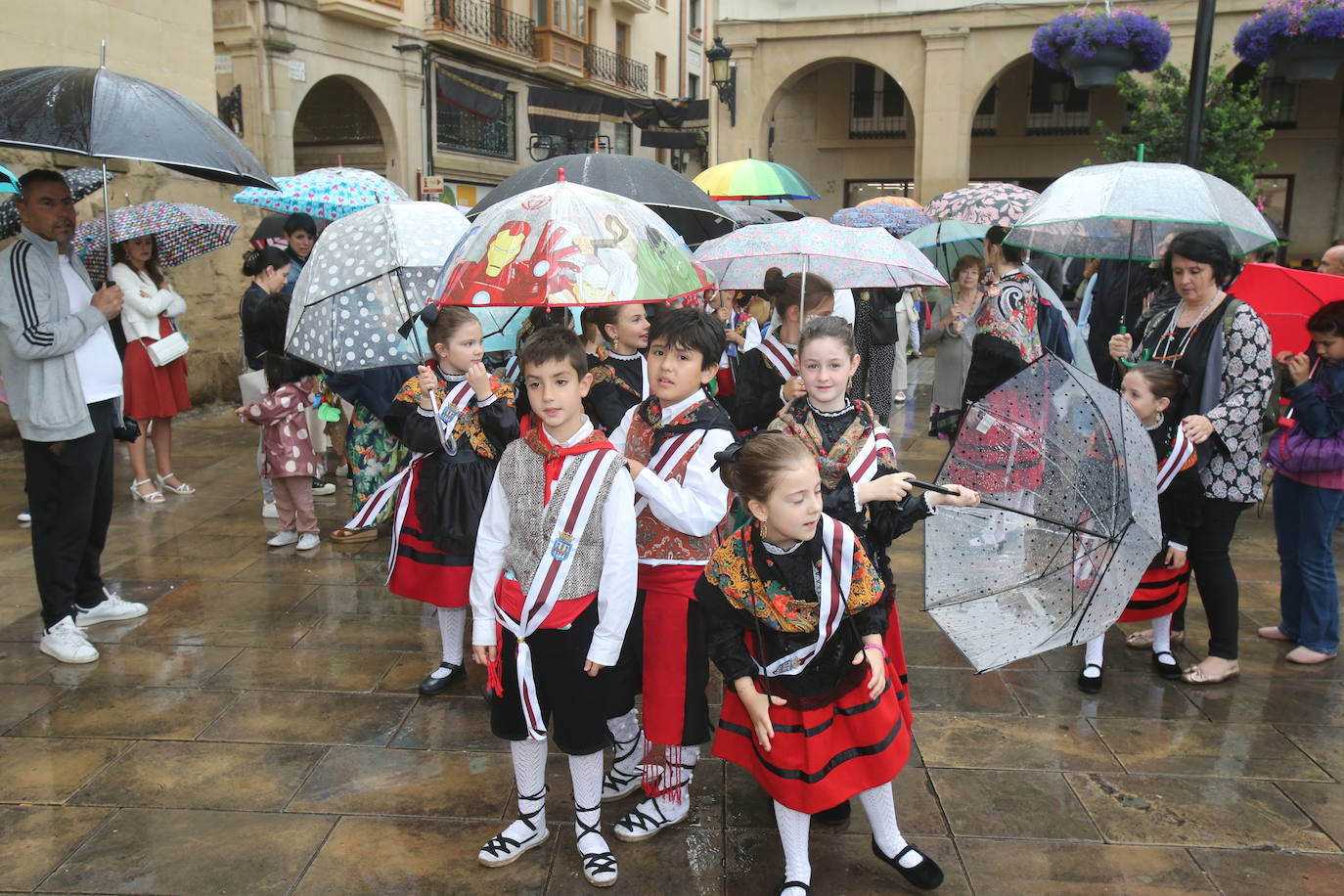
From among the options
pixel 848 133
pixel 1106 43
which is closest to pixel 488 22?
pixel 848 133

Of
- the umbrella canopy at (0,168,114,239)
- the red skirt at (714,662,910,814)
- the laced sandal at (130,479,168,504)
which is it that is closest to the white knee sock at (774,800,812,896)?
the red skirt at (714,662,910,814)

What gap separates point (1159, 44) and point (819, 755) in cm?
868

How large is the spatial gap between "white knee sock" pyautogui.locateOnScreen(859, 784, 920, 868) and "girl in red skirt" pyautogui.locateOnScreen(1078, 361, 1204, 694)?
1.72 m

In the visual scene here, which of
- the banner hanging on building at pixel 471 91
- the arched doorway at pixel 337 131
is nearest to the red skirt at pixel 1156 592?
the arched doorway at pixel 337 131

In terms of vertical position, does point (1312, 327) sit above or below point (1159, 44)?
below

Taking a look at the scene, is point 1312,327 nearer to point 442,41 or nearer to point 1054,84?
point 1054,84

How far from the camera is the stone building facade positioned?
18.0 m

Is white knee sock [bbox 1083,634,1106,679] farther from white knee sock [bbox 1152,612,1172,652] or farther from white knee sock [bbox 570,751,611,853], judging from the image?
white knee sock [bbox 570,751,611,853]

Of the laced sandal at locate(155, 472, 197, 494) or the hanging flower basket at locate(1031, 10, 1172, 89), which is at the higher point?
the hanging flower basket at locate(1031, 10, 1172, 89)

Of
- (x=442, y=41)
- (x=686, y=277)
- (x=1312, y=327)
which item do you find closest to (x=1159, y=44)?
(x=1312, y=327)

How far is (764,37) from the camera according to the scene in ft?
62.7

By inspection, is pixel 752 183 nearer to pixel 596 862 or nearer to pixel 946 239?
pixel 946 239

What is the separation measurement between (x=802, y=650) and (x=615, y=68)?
3086 centimetres

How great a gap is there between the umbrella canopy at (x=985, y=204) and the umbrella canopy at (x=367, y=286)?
14.0 ft
